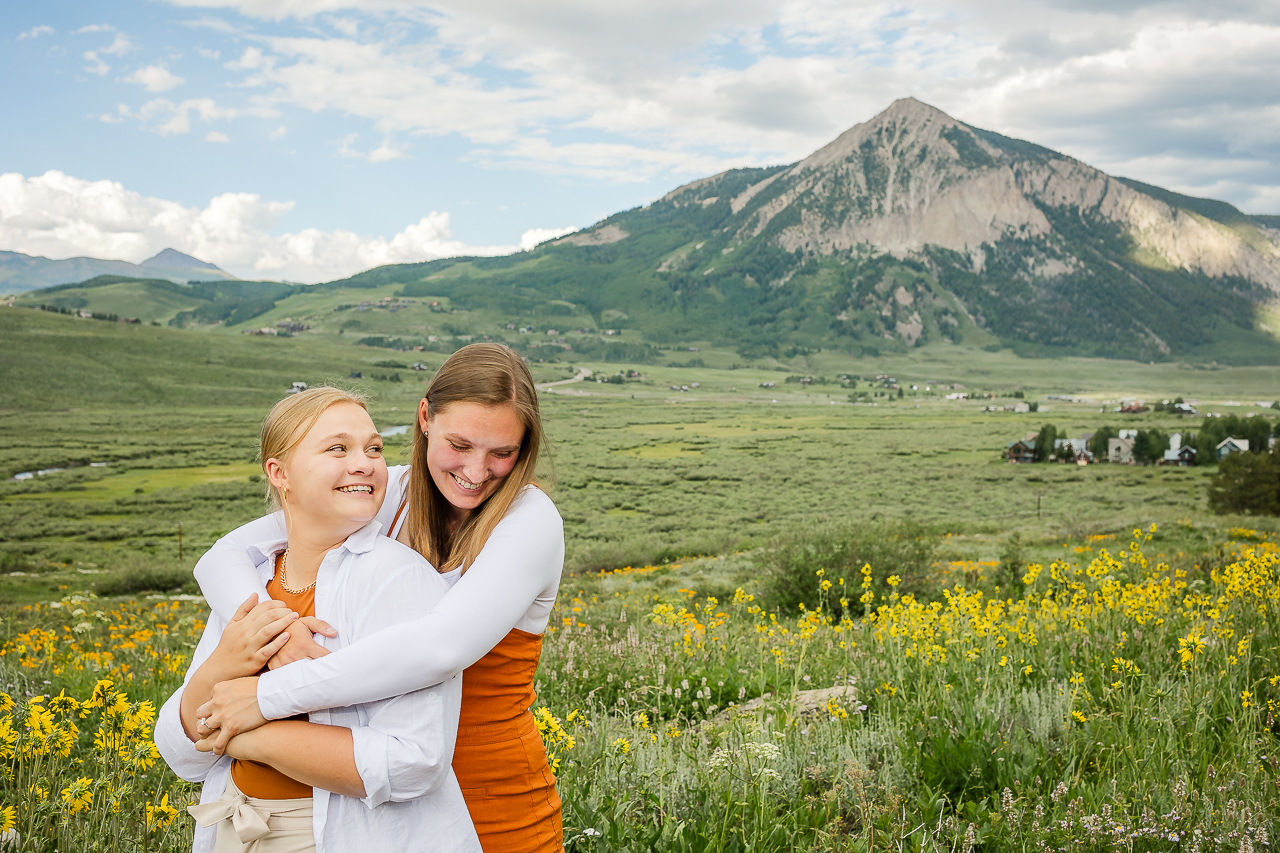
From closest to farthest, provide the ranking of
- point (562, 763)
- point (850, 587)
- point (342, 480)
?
1. point (342, 480)
2. point (562, 763)
3. point (850, 587)

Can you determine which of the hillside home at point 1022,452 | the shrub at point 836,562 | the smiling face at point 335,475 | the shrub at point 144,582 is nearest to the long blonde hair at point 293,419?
the smiling face at point 335,475

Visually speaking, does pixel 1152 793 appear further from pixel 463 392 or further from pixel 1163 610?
pixel 463 392

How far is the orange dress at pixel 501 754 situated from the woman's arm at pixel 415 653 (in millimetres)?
205

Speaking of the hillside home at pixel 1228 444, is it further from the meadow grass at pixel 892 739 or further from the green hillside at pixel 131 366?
the green hillside at pixel 131 366

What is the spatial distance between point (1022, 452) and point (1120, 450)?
7629 mm

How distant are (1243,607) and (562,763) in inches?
180

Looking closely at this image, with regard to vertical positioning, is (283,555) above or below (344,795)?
above

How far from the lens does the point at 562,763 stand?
10.3 ft

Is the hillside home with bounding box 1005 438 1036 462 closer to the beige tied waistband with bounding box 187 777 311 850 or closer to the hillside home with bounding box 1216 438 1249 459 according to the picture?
the hillside home with bounding box 1216 438 1249 459

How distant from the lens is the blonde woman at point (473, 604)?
154 centimetres

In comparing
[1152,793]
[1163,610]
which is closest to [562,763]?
[1152,793]

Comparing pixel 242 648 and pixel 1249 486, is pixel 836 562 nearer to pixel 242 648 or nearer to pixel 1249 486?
pixel 242 648

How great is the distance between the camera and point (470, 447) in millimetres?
2002

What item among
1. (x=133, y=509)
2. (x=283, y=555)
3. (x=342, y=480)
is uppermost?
(x=342, y=480)
